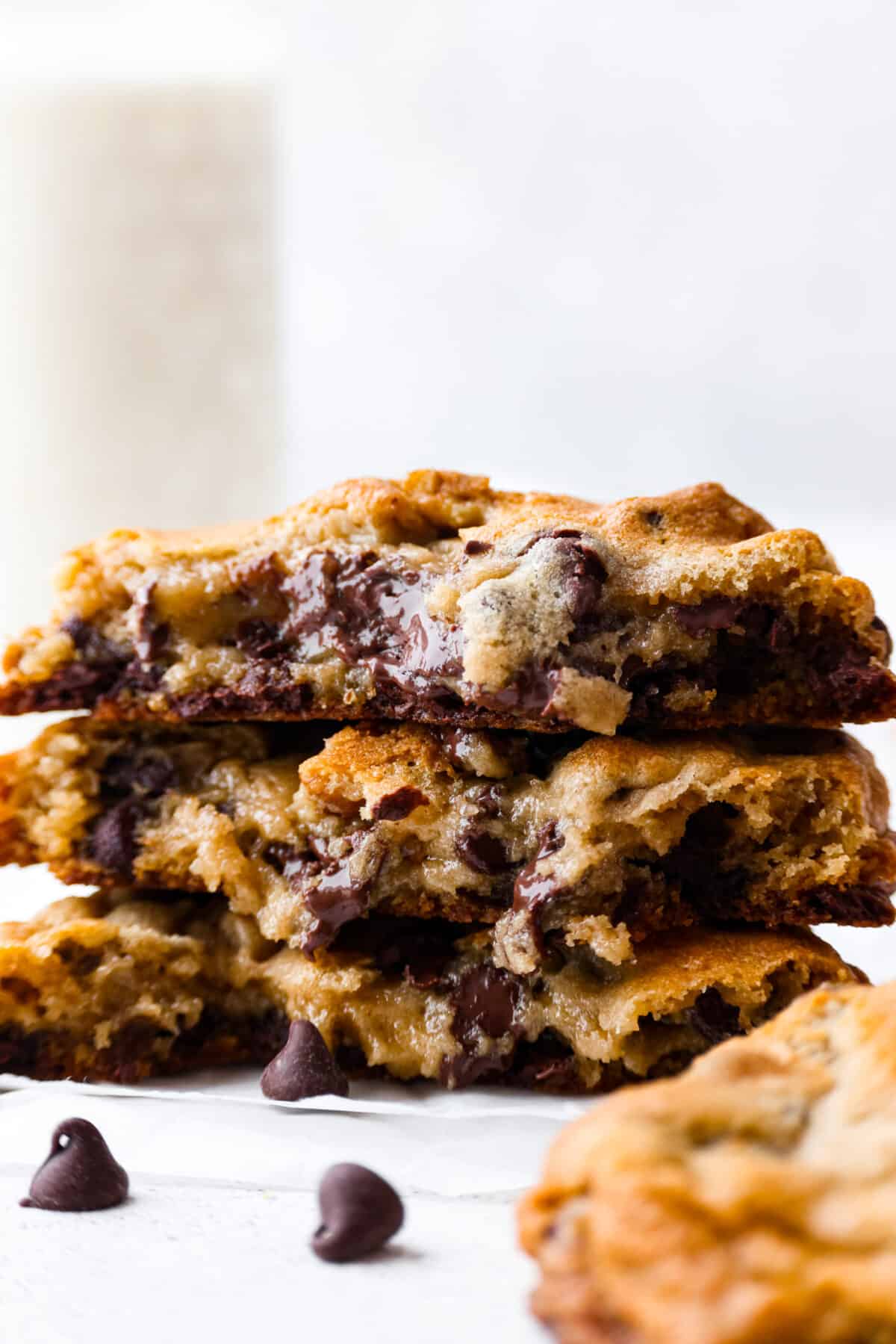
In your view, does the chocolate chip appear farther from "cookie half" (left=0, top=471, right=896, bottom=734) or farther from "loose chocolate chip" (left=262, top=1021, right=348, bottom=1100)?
"loose chocolate chip" (left=262, top=1021, right=348, bottom=1100)

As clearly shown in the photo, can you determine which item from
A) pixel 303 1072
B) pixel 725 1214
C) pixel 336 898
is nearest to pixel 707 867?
pixel 336 898

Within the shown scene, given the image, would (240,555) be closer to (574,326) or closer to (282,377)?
(282,377)

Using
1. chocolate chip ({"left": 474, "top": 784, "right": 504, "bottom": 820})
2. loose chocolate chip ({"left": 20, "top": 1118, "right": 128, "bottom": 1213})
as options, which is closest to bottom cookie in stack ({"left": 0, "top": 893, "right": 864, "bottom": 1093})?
chocolate chip ({"left": 474, "top": 784, "right": 504, "bottom": 820})

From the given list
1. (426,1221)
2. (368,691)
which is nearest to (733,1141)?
(426,1221)

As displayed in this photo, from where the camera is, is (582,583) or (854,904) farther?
(854,904)

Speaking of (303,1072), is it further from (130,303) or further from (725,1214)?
(130,303)

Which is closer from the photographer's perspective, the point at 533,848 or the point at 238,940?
the point at 533,848
